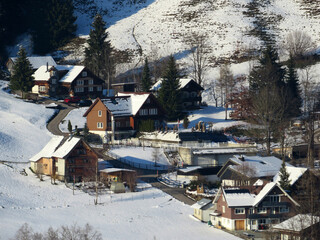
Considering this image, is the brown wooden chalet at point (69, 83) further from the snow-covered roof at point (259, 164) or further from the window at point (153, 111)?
the snow-covered roof at point (259, 164)

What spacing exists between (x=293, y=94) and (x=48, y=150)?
35206 millimetres

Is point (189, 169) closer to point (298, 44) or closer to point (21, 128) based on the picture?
point (21, 128)

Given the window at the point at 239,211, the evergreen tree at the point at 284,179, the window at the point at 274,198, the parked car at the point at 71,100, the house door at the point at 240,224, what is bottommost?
the house door at the point at 240,224

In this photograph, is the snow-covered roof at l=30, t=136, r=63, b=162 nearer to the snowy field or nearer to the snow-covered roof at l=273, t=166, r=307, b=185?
the snowy field

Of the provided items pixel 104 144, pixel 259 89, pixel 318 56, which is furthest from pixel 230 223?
pixel 318 56

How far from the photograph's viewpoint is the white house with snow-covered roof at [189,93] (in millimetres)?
99812

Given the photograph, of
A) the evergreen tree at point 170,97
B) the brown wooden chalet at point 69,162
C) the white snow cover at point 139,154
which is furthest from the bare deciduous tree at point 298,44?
the brown wooden chalet at point 69,162

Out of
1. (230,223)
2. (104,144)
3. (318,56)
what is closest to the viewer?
(230,223)

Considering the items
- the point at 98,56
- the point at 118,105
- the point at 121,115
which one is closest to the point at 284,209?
the point at 121,115

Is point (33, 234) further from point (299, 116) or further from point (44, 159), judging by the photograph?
point (299, 116)

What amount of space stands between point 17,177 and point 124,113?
66.1ft

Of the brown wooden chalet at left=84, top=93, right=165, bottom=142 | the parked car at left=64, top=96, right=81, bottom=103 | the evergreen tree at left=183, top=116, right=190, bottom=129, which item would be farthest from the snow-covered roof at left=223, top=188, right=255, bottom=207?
the parked car at left=64, top=96, right=81, bottom=103

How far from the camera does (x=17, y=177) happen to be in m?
72.9

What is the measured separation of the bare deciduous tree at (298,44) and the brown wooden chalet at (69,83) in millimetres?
30382
